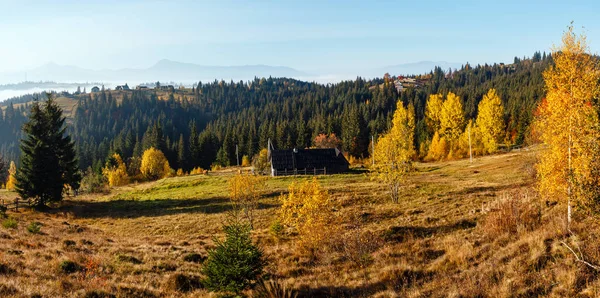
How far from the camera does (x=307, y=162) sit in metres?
73.9

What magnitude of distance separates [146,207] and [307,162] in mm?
35245

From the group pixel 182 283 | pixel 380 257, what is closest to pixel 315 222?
pixel 380 257

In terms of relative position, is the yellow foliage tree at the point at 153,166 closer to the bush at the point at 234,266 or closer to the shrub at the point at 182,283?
the shrub at the point at 182,283

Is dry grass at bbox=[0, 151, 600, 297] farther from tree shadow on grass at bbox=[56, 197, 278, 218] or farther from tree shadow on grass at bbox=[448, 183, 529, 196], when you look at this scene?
tree shadow on grass at bbox=[56, 197, 278, 218]

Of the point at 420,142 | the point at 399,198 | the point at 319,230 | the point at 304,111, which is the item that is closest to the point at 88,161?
the point at 304,111

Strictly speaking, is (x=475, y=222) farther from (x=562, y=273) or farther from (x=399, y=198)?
(x=399, y=198)

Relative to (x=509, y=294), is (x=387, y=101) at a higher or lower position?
higher

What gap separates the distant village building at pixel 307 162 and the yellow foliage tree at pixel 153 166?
32.0m

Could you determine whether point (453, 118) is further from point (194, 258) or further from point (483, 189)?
point (194, 258)

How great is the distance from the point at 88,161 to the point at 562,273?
14555 cm

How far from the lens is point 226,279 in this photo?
1307 cm

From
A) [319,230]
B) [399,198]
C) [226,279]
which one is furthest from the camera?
[399,198]

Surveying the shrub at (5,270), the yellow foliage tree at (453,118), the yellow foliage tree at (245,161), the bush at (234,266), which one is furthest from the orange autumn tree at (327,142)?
the shrub at (5,270)

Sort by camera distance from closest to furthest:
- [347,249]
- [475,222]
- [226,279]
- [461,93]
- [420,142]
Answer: [226,279]
[347,249]
[475,222]
[420,142]
[461,93]
